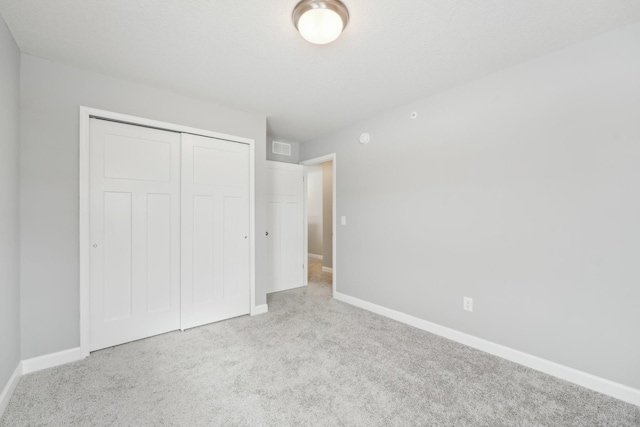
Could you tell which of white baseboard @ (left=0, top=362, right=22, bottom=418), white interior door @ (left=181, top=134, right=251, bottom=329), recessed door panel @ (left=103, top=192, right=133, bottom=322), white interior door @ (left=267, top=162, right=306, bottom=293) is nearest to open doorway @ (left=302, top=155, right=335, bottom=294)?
white interior door @ (left=267, top=162, right=306, bottom=293)

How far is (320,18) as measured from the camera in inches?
62.4

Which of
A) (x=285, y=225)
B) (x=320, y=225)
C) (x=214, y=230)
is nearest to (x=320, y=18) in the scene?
(x=214, y=230)

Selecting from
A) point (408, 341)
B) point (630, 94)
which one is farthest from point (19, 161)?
point (630, 94)

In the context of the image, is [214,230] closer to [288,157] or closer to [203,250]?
[203,250]

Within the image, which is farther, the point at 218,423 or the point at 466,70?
the point at 466,70

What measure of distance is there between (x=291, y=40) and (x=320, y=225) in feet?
16.3

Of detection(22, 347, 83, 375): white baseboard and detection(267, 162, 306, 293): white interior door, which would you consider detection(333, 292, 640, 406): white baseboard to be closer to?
detection(267, 162, 306, 293): white interior door

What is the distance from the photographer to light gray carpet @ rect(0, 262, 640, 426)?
1580 mm

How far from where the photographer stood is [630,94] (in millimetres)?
1732

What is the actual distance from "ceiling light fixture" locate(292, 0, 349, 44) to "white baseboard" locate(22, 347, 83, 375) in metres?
2.97

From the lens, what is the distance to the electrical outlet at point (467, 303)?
8.05 feet

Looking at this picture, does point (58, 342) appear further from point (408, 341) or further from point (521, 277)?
point (521, 277)

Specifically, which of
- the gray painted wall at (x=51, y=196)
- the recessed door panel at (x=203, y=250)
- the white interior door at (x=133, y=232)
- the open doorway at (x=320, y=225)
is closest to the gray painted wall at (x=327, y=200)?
the open doorway at (x=320, y=225)

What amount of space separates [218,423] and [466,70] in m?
3.08
